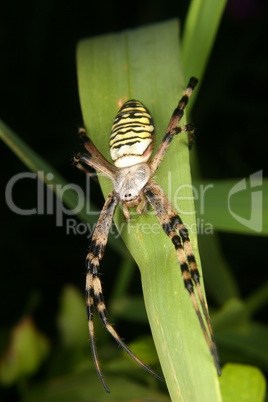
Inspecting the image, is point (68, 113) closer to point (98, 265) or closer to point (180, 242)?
point (98, 265)

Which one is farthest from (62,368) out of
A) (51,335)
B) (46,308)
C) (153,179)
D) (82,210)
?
(153,179)

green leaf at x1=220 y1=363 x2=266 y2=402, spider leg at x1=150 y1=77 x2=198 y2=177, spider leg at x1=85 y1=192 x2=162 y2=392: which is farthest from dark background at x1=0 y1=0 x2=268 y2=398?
green leaf at x1=220 y1=363 x2=266 y2=402

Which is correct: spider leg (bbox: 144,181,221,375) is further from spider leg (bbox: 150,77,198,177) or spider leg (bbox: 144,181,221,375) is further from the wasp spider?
spider leg (bbox: 150,77,198,177)

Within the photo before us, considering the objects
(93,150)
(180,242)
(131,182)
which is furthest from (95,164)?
(180,242)

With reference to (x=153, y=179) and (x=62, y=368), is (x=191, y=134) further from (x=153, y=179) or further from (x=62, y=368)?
(x=62, y=368)

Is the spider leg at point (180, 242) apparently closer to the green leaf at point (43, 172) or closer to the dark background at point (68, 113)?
the green leaf at point (43, 172)

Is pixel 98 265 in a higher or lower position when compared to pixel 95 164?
lower
